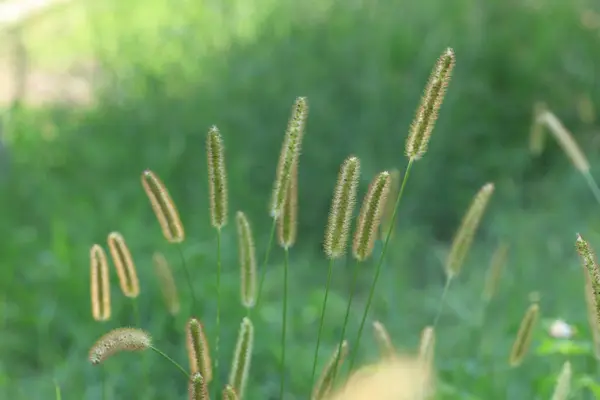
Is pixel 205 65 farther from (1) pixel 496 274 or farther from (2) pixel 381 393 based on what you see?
(2) pixel 381 393

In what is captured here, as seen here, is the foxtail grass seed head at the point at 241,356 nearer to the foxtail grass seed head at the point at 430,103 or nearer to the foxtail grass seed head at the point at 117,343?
the foxtail grass seed head at the point at 117,343

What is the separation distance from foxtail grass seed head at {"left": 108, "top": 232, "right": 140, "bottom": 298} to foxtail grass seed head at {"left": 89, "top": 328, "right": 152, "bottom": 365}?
0.99 feet

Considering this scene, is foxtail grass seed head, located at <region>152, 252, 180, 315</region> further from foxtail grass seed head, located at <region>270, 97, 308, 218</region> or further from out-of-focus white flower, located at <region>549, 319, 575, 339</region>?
out-of-focus white flower, located at <region>549, 319, 575, 339</region>

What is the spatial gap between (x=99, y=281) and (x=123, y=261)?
7 cm

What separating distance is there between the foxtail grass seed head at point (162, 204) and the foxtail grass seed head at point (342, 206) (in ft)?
0.99

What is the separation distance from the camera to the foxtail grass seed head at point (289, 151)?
1.39m

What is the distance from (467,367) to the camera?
8.92 feet

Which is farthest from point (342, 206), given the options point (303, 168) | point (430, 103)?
point (303, 168)

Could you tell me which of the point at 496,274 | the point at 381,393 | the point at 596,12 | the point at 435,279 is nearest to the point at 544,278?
the point at 435,279

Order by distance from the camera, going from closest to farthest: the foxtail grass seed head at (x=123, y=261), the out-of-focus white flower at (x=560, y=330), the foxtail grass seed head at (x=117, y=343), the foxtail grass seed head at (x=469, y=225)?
the foxtail grass seed head at (x=117, y=343) < the foxtail grass seed head at (x=123, y=261) < the foxtail grass seed head at (x=469, y=225) < the out-of-focus white flower at (x=560, y=330)

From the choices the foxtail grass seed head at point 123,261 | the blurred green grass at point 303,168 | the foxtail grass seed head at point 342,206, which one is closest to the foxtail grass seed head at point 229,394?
the foxtail grass seed head at point 342,206

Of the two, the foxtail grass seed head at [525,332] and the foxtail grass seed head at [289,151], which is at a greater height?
the foxtail grass seed head at [289,151]

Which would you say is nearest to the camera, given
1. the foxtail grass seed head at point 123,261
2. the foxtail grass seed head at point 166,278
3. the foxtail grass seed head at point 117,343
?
the foxtail grass seed head at point 117,343

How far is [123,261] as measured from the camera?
5.49ft
